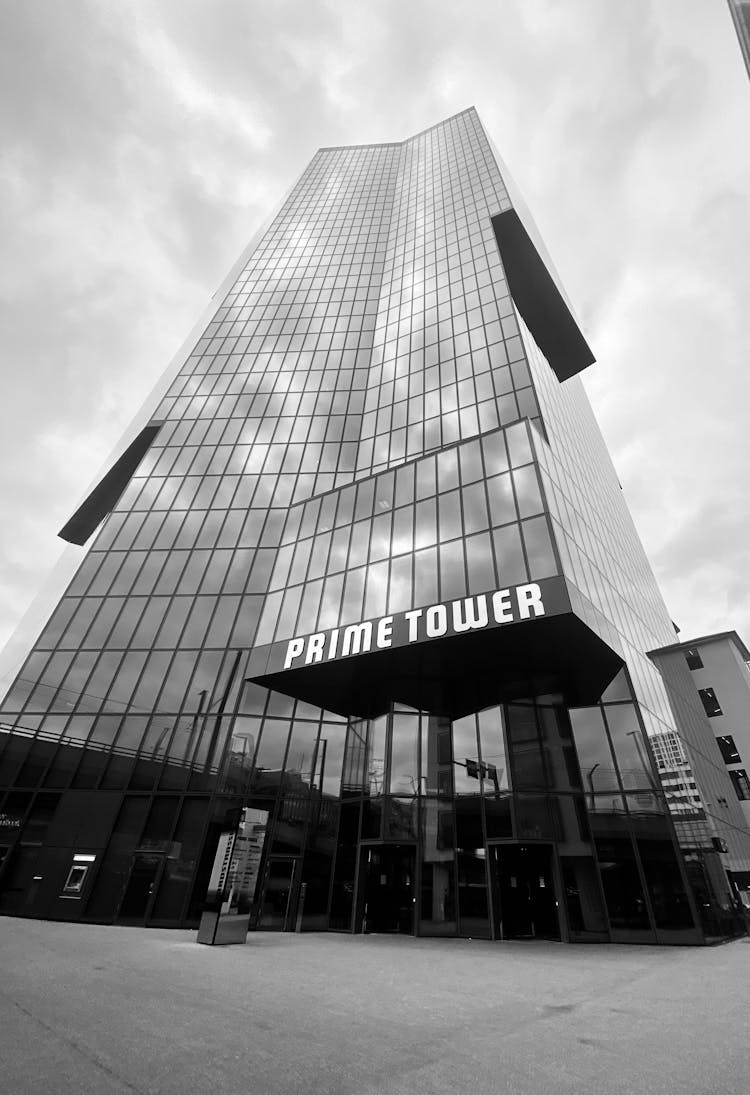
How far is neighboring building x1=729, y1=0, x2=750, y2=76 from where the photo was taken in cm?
1761

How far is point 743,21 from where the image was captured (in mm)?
18078

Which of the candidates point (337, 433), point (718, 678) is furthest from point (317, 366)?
point (718, 678)

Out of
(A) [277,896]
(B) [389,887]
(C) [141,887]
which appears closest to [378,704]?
(B) [389,887]

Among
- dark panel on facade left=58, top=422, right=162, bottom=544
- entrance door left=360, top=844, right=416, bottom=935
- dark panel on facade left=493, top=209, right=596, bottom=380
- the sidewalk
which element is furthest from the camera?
dark panel on facade left=493, top=209, right=596, bottom=380

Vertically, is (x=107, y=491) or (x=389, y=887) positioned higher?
(x=107, y=491)

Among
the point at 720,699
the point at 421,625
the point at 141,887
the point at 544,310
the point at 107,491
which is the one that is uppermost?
the point at 544,310

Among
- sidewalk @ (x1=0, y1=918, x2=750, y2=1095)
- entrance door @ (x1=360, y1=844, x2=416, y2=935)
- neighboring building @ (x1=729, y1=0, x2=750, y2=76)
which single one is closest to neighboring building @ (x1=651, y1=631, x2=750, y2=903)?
entrance door @ (x1=360, y1=844, x2=416, y2=935)

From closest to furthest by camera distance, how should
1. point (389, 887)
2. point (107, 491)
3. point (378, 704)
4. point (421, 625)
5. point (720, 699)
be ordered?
point (421, 625), point (389, 887), point (378, 704), point (107, 491), point (720, 699)

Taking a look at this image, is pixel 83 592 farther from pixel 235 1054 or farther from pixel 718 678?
pixel 718 678

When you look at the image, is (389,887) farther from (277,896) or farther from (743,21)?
(743,21)

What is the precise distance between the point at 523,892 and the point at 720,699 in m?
33.7

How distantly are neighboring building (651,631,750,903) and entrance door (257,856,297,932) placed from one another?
26668 millimetres

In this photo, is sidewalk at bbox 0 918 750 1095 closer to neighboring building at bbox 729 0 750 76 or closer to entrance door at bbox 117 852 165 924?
entrance door at bbox 117 852 165 924

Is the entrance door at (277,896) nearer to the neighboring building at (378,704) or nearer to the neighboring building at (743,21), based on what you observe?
the neighboring building at (378,704)
